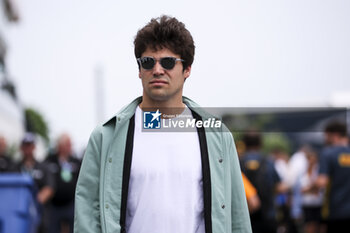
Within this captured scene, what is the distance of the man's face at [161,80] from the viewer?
10.5 ft

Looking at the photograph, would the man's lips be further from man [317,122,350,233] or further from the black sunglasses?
man [317,122,350,233]

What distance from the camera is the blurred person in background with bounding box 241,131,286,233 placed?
7.81 metres

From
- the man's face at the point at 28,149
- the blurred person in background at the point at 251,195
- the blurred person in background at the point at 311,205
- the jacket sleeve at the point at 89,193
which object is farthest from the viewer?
the blurred person in background at the point at 311,205

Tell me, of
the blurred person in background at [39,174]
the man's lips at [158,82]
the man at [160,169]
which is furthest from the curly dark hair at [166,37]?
the blurred person in background at [39,174]

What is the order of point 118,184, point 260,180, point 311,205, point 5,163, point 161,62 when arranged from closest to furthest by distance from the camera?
point 118,184
point 161,62
point 260,180
point 5,163
point 311,205

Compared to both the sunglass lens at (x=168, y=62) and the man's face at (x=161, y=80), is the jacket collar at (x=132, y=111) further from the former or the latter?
the sunglass lens at (x=168, y=62)

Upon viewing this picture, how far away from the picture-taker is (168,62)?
10.7 ft

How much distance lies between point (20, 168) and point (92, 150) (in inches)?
252

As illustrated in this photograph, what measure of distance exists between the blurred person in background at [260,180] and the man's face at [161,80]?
179 inches

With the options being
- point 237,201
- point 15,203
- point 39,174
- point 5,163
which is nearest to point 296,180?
point 39,174

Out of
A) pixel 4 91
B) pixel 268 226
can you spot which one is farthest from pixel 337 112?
pixel 268 226

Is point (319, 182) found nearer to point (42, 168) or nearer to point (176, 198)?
point (42, 168)

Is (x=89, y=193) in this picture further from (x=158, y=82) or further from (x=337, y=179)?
(x=337, y=179)

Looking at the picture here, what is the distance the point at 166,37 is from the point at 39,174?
642 cm
